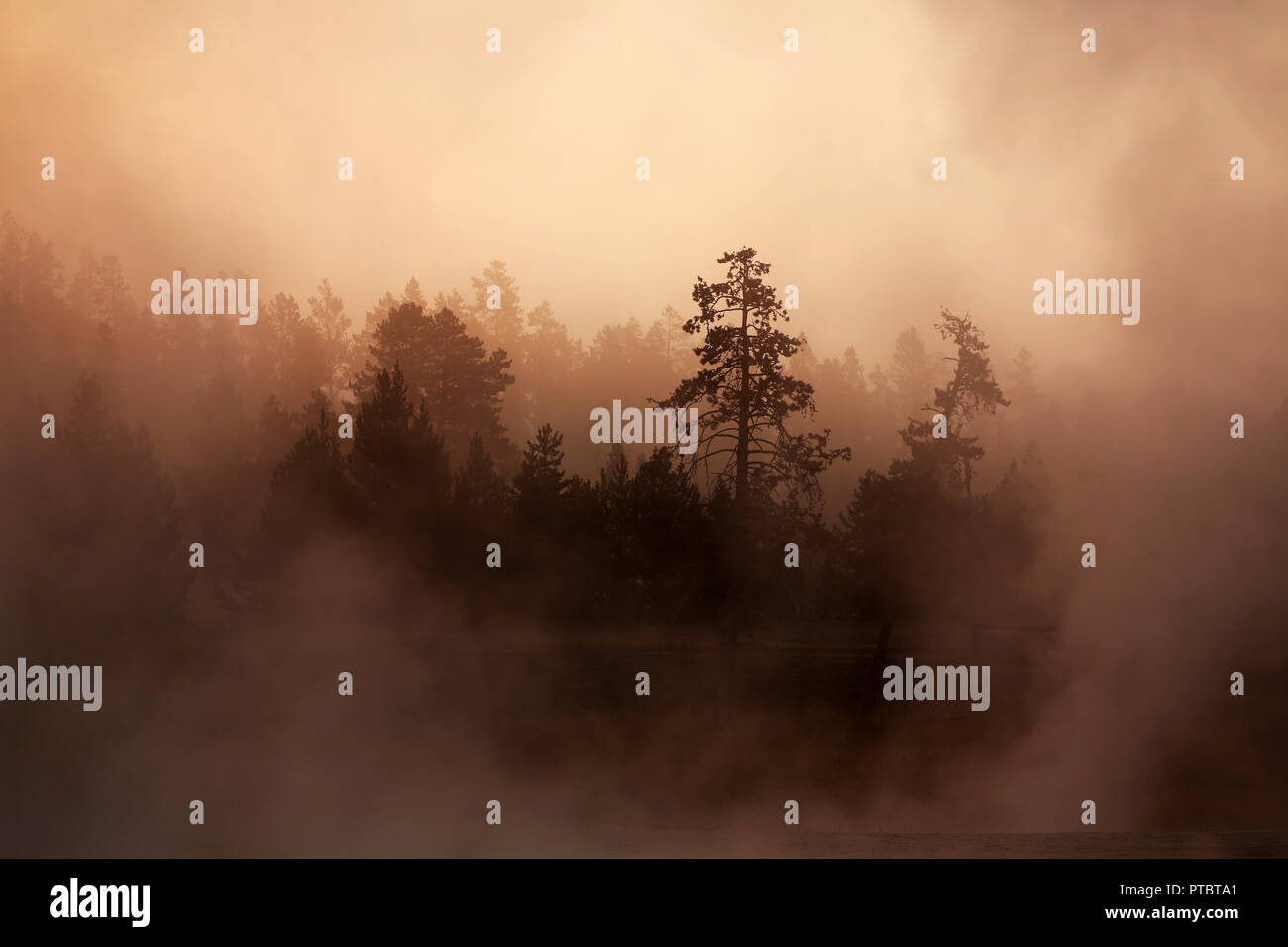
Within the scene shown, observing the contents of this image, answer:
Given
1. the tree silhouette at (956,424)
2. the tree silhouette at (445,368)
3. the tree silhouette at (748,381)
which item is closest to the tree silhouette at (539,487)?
the tree silhouette at (748,381)

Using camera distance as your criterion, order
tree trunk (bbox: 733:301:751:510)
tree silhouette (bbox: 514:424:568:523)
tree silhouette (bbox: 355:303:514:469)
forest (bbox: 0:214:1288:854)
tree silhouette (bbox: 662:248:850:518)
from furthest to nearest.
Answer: tree silhouette (bbox: 355:303:514:469), tree silhouette (bbox: 514:424:568:523), forest (bbox: 0:214:1288:854), tree silhouette (bbox: 662:248:850:518), tree trunk (bbox: 733:301:751:510)

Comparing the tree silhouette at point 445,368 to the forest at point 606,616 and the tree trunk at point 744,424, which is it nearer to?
the forest at point 606,616

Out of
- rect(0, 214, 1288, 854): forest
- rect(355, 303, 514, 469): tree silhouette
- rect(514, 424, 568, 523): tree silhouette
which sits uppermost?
rect(355, 303, 514, 469): tree silhouette

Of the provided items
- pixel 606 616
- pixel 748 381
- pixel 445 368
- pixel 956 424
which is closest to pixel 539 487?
pixel 606 616

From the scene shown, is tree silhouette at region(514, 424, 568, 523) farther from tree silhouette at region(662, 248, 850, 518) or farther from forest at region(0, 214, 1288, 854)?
tree silhouette at region(662, 248, 850, 518)

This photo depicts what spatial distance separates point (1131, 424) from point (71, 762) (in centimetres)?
2901

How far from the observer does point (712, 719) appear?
24.5m

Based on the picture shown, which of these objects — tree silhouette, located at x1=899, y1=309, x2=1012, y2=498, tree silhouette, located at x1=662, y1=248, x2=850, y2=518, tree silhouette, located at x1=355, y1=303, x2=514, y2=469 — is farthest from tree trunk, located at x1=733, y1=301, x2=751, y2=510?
tree silhouette, located at x1=355, y1=303, x2=514, y2=469

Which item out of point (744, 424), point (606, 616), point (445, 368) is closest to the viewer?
point (744, 424)

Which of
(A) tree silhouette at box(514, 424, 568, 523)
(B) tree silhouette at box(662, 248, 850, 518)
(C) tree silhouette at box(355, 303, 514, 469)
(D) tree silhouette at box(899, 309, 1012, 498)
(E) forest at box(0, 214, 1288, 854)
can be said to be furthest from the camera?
(C) tree silhouette at box(355, 303, 514, 469)

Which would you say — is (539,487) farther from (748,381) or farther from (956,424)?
(956,424)
